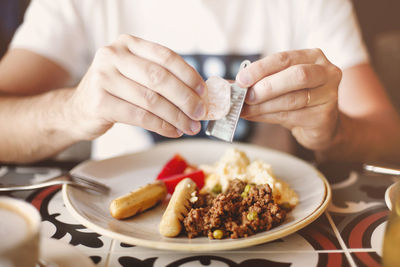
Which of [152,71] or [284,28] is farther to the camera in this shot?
[284,28]

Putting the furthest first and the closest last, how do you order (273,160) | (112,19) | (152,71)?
(112,19) → (273,160) → (152,71)

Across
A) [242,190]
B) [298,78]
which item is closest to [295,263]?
[242,190]

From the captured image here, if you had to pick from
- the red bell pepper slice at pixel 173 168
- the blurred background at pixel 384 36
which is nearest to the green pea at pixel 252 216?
the red bell pepper slice at pixel 173 168

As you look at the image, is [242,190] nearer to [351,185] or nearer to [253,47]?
[351,185]

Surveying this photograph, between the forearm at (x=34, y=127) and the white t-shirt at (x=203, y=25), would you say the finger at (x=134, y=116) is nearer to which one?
the forearm at (x=34, y=127)

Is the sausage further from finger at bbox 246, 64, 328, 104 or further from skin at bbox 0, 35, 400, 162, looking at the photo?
finger at bbox 246, 64, 328, 104

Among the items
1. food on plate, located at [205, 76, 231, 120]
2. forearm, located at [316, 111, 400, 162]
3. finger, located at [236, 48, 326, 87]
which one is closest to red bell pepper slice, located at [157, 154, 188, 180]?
food on plate, located at [205, 76, 231, 120]
